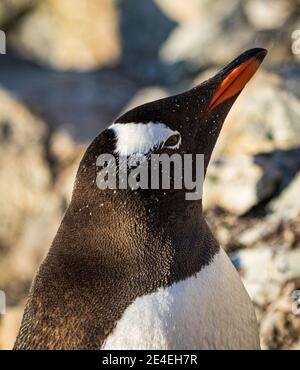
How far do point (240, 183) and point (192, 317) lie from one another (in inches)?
64.9

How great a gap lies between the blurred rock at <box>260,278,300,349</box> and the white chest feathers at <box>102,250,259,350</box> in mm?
708

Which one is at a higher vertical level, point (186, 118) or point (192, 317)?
point (186, 118)

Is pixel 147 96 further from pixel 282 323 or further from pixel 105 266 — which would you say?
pixel 105 266

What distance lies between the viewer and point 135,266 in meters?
2.52

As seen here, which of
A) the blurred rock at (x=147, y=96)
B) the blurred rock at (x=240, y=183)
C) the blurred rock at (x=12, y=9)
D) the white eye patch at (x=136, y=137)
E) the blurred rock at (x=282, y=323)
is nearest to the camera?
the white eye patch at (x=136, y=137)

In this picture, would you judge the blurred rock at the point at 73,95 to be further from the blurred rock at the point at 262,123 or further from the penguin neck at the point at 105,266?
the penguin neck at the point at 105,266

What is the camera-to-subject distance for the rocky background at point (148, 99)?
12.6 ft

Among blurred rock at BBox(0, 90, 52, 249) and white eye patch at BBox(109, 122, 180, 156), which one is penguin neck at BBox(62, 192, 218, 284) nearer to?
white eye patch at BBox(109, 122, 180, 156)

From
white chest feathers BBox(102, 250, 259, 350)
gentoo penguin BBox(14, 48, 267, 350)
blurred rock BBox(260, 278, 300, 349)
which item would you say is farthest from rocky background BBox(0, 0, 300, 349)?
gentoo penguin BBox(14, 48, 267, 350)

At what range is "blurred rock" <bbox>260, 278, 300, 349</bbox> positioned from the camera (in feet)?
11.1

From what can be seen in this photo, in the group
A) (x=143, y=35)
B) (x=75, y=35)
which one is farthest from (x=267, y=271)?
(x=75, y=35)

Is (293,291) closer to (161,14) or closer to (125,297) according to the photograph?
(125,297)

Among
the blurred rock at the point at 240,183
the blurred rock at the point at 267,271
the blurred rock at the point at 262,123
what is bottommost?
the blurred rock at the point at 267,271

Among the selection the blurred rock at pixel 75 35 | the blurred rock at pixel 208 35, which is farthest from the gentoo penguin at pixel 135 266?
the blurred rock at pixel 75 35
